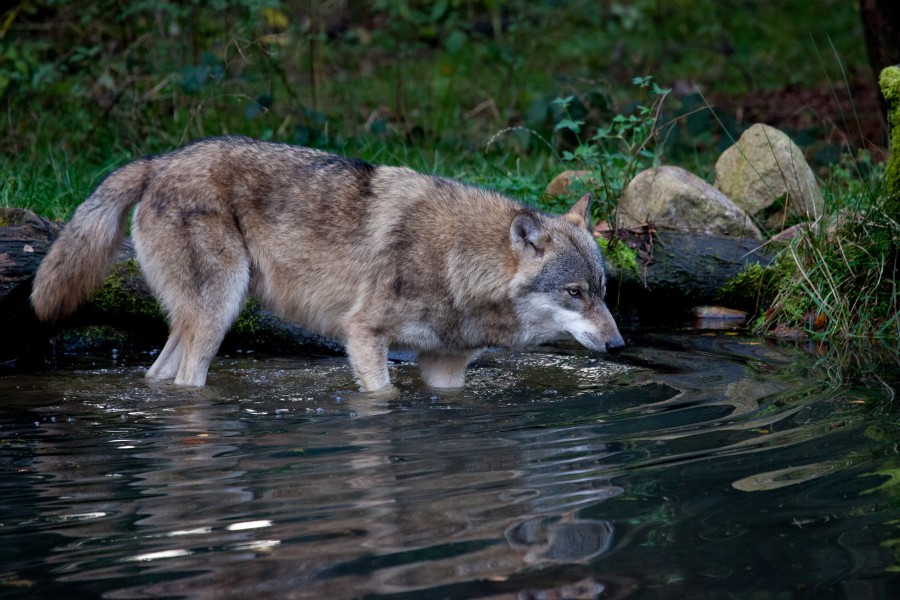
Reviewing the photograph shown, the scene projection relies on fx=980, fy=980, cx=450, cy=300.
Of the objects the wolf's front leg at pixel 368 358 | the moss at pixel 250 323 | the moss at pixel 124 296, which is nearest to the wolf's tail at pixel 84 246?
the moss at pixel 124 296

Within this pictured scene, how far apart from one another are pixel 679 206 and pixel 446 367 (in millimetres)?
3020

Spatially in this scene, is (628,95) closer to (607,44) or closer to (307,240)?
(607,44)

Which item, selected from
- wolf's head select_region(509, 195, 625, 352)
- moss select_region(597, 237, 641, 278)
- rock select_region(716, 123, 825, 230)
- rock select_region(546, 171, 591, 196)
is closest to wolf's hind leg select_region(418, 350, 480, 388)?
wolf's head select_region(509, 195, 625, 352)

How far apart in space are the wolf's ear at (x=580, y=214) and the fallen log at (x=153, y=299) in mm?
1367

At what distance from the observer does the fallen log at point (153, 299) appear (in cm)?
647

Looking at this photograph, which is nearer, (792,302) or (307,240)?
(307,240)

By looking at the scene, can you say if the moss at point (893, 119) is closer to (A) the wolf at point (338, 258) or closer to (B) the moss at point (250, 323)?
(A) the wolf at point (338, 258)

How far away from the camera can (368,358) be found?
5.78m

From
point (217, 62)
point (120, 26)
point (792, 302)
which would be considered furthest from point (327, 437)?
point (120, 26)

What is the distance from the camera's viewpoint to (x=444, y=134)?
1134 centimetres

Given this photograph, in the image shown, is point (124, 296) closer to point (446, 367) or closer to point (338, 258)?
point (338, 258)

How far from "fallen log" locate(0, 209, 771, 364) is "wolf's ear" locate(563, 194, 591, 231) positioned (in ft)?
4.48

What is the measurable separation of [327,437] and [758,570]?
2.19 m

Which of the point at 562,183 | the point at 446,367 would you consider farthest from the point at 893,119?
the point at 446,367
